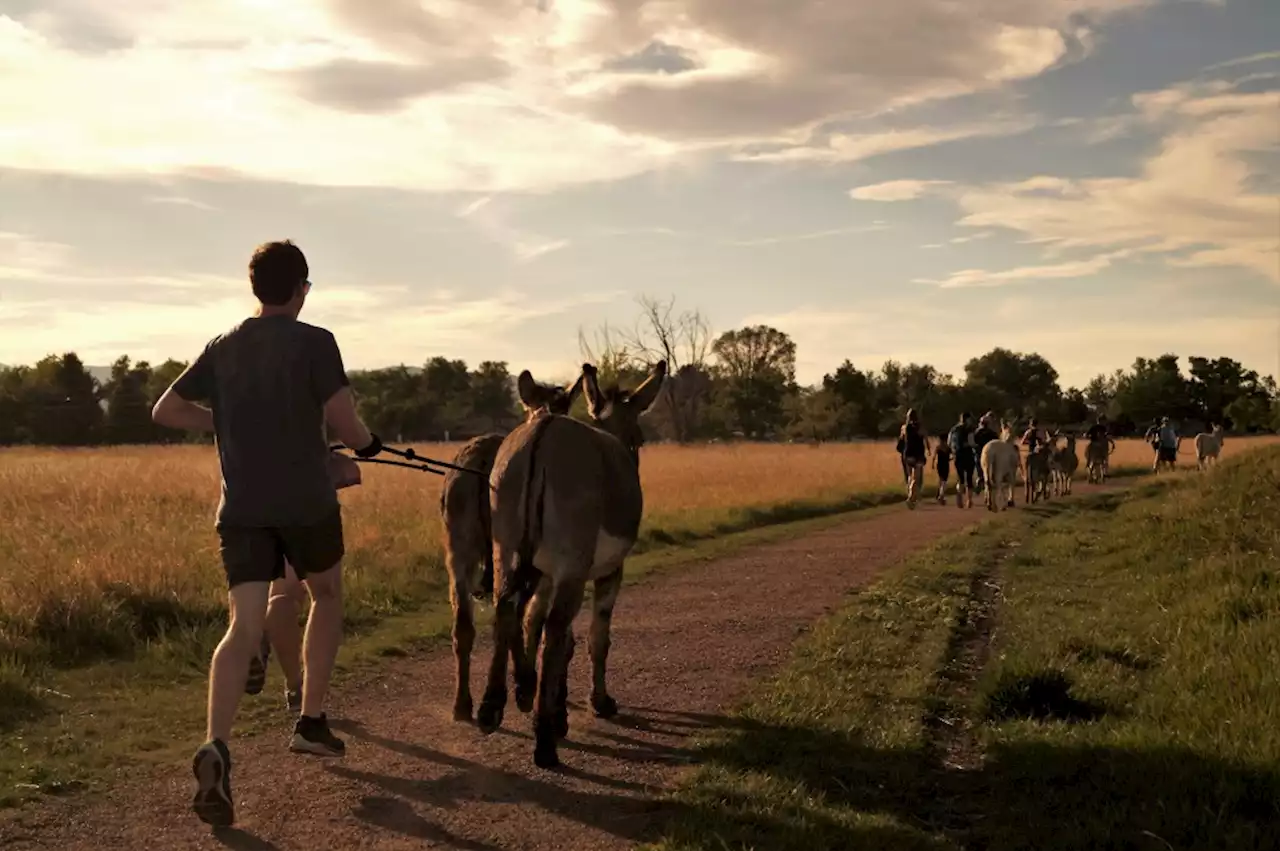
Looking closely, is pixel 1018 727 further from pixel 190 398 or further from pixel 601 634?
pixel 190 398

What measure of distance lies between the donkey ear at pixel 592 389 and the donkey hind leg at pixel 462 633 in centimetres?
140

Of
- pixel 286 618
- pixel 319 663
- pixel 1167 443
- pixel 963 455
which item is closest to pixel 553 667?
pixel 319 663

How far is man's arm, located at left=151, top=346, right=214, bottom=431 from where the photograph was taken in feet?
13.6

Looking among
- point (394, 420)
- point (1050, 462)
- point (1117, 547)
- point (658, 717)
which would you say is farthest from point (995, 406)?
point (658, 717)

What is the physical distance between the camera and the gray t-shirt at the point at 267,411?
4.06m

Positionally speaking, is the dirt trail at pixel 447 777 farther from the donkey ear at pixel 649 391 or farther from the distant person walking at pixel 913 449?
the distant person walking at pixel 913 449

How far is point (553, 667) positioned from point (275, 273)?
7.46ft

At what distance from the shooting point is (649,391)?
261 inches

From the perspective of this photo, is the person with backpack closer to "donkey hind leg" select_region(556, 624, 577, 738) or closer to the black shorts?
"donkey hind leg" select_region(556, 624, 577, 738)

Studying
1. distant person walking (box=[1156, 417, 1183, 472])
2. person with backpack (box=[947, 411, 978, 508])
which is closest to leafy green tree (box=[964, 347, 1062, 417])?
distant person walking (box=[1156, 417, 1183, 472])

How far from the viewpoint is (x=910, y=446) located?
21.4 metres

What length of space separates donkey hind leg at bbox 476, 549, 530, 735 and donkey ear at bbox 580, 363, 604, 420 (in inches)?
66.5

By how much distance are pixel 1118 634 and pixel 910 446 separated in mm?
14026

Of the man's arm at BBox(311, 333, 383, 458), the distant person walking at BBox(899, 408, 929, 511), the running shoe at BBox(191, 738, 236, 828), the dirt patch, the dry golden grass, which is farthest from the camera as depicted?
the distant person walking at BBox(899, 408, 929, 511)
